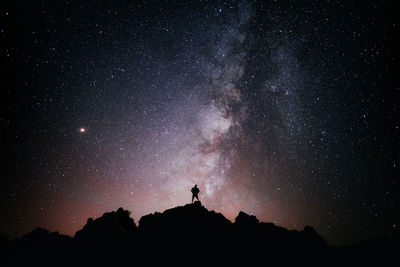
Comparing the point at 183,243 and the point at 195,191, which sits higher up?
the point at 195,191

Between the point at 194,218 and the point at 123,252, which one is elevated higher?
the point at 194,218

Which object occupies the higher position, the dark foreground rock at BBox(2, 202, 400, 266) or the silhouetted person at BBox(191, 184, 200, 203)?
the silhouetted person at BBox(191, 184, 200, 203)

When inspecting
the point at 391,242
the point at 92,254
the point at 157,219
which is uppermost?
the point at 391,242

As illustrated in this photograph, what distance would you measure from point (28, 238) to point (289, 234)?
41.4m

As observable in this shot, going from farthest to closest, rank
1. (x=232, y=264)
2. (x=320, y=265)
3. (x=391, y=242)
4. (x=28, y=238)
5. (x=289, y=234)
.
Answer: (x=391, y=242)
(x=28, y=238)
(x=289, y=234)
(x=320, y=265)
(x=232, y=264)

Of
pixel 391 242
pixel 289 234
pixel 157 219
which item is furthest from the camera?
pixel 391 242

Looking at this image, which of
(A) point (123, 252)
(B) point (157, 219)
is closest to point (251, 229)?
(B) point (157, 219)

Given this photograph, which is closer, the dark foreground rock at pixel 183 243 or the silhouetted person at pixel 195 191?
the silhouetted person at pixel 195 191

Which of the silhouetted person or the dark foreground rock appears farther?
the dark foreground rock

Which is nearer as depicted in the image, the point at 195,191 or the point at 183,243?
the point at 195,191

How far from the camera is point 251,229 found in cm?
3262

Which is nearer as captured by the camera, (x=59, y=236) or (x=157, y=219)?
(x=157, y=219)

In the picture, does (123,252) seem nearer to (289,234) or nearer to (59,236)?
(59,236)

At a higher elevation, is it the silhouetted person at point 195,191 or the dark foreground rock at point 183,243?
the silhouetted person at point 195,191
